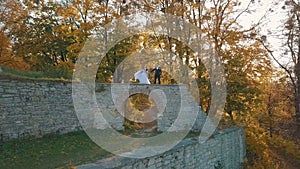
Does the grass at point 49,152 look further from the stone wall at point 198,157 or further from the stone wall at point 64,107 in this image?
the stone wall at point 198,157

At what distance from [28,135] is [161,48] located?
840 centimetres

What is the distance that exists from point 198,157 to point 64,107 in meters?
4.01

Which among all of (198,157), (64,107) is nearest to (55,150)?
(64,107)

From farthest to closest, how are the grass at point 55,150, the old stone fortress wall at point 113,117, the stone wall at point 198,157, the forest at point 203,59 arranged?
the forest at point 203,59 → the old stone fortress wall at point 113,117 → the grass at point 55,150 → the stone wall at point 198,157

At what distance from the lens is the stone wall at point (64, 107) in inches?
282

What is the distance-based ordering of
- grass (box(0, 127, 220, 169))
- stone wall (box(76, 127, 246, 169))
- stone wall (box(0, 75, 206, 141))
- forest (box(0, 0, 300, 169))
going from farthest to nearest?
forest (box(0, 0, 300, 169)) < stone wall (box(0, 75, 206, 141)) < grass (box(0, 127, 220, 169)) < stone wall (box(76, 127, 246, 169))

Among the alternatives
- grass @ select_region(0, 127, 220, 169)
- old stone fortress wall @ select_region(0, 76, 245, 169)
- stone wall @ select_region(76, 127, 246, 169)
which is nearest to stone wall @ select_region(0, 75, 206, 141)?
old stone fortress wall @ select_region(0, 76, 245, 169)

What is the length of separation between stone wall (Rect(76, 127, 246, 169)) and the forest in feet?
3.02

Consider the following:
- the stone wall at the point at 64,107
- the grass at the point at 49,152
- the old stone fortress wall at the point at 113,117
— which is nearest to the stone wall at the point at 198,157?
the old stone fortress wall at the point at 113,117

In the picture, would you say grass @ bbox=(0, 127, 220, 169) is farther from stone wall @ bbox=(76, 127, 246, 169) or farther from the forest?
the forest

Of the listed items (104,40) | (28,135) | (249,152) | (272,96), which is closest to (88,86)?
(28,135)

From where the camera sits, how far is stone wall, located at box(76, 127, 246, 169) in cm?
547

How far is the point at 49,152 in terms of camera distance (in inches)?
253

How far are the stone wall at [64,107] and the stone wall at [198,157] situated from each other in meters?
1.10
